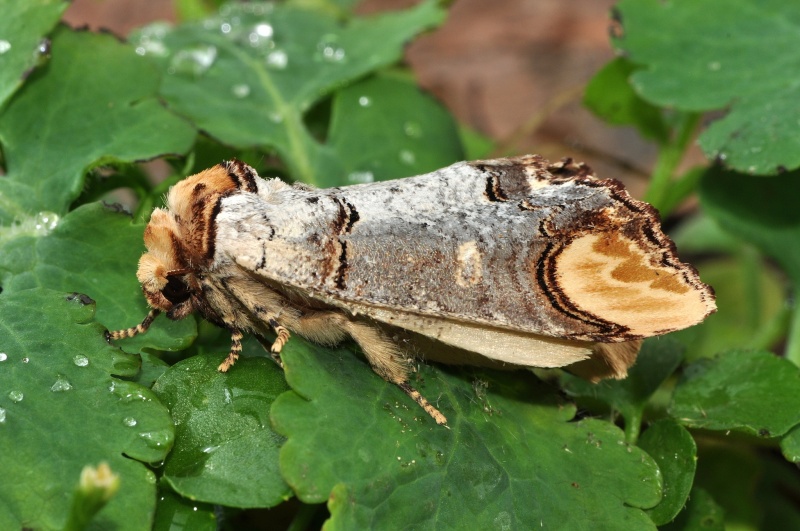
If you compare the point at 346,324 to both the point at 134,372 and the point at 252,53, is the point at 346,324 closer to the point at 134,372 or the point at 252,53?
the point at 134,372

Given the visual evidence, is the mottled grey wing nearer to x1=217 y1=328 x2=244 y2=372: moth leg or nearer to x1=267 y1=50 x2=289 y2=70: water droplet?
x1=217 y1=328 x2=244 y2=372: moth leg

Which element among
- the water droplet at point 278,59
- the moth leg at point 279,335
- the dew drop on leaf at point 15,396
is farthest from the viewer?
the water droplet at point 278,59

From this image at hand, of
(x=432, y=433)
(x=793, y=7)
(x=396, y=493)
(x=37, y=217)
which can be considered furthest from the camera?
(x=793, y=7)

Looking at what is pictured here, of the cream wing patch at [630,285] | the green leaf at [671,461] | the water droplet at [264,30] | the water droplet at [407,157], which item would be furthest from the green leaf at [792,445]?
the water droplet at [264,30]

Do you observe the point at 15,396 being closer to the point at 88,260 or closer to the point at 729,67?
the point at 88,260

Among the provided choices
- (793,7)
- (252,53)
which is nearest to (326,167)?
(252,53)

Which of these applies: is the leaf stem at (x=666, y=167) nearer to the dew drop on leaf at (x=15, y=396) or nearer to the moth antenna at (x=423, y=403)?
the moth antenna at (x=423, y=403)
